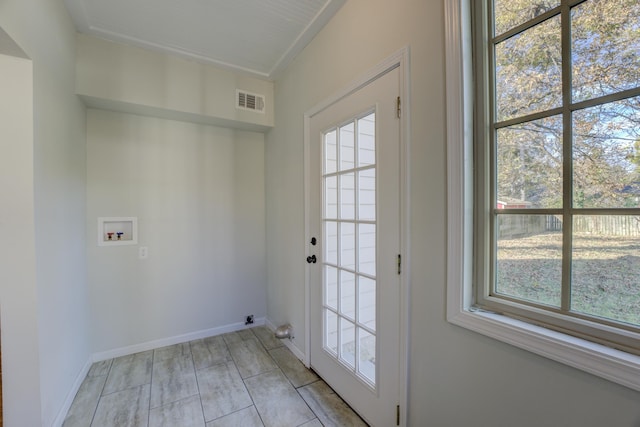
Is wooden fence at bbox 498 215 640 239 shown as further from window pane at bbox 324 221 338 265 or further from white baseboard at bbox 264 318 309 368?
white baseboard at bbox 264 318 309 368

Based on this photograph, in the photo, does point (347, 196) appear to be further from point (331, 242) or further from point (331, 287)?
point (331, 287)

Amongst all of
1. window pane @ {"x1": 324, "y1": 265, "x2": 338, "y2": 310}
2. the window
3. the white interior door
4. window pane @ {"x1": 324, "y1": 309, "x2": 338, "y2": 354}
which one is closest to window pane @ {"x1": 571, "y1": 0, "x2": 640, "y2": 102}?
the window

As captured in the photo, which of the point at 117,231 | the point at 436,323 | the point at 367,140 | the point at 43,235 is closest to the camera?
the point at 436,323

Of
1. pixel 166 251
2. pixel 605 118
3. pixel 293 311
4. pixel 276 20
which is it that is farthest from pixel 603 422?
pixel 166 251

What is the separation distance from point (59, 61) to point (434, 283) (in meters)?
2.55

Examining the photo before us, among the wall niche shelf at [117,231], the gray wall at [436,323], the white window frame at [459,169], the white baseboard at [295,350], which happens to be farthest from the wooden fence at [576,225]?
the wall niche shelf at [117,231]

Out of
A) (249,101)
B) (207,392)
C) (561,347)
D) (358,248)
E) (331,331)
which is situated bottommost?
(207,392)

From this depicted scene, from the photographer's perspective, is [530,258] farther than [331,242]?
No

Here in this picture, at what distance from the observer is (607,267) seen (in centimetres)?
82

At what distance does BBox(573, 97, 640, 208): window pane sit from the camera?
2.52ft

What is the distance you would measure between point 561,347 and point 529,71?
945 millimetres

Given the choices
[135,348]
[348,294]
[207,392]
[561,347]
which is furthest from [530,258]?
[135,348]

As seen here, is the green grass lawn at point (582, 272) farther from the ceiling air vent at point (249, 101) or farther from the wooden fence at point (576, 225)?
the ceiling air vent at point (249, 101)

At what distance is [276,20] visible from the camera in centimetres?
192
